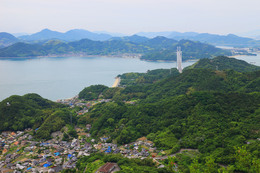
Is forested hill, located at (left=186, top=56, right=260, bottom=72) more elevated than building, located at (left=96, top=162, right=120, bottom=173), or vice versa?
forested hill, located at (left=186, top=56, right=260, bottom=72)

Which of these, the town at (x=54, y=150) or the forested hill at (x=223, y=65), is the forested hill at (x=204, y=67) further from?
the town at (x=54, y=150)

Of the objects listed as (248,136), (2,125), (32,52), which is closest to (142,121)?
(248,136)

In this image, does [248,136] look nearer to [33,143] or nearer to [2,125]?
[33,143]

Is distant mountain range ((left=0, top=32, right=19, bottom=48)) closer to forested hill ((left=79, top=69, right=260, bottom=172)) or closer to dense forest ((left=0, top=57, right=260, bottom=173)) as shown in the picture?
dense forest ((left=0, top=57, right=260, bottom=173))

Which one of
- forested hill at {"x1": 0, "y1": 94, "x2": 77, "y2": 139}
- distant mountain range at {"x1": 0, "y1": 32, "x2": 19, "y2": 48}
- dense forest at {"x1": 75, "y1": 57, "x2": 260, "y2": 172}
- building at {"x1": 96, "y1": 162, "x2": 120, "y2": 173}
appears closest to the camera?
building at {"x1": 96, "y1": 162, "x2": 120, "y2": 173}

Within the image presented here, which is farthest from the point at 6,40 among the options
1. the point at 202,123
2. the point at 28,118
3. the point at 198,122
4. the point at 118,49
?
the point at 202,123

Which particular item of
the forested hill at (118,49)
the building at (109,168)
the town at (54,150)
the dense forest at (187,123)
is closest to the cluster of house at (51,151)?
the town at (54,150)

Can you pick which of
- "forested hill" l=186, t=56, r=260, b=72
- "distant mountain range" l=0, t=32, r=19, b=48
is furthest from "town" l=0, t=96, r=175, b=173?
"distant mountain range" l=0, t=32, r=19, b=48
